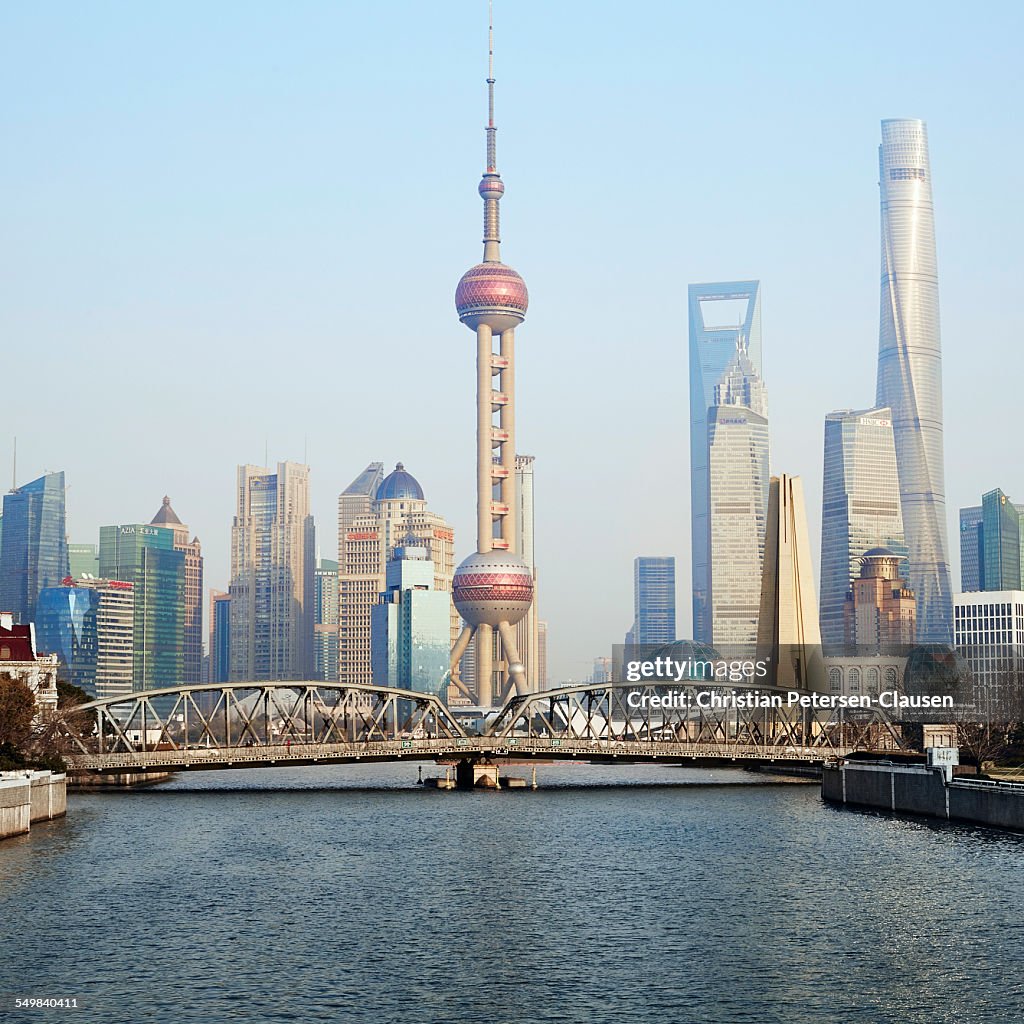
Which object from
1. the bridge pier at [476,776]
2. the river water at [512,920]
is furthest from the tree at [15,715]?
the bridge pier at [476,776]

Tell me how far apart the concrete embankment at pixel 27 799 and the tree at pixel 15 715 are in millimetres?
7997

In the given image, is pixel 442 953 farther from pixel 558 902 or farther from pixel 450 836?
pixel 450 836

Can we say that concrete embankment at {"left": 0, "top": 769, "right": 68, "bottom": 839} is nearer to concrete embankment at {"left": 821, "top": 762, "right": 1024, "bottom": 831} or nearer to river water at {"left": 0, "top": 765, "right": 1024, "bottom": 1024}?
river water at {"left": 0, "top": 765, "right": 1024, "bottom": 1024}

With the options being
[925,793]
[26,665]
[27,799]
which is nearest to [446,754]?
[26,665]

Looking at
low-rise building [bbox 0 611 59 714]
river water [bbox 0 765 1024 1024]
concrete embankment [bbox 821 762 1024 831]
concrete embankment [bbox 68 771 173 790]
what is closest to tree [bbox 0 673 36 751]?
river water [bbox 0 765 1024 1024]

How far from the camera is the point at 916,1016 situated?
172ft

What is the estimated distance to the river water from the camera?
5466cm

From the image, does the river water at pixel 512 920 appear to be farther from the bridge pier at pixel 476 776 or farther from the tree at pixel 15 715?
the bridge pier at pixel 476 776

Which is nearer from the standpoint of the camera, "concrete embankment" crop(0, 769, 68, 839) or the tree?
"concrete embankment" crop(0, 769, 68, 839)

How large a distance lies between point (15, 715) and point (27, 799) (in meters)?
23.9

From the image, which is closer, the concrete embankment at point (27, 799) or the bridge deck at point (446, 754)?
the concrete embankment at point (27, 799)

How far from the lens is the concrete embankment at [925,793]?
105125mm

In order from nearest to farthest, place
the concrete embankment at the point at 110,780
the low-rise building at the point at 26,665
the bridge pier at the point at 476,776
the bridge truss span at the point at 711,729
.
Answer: the concrete embankment at the point at 110,780
the low-rise building at the point at 26,665
the bridge pier at the point at 476,776
the bridge truss span at the point at 711,729

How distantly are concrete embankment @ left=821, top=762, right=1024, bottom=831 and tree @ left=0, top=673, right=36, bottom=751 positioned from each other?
67.3 meters
